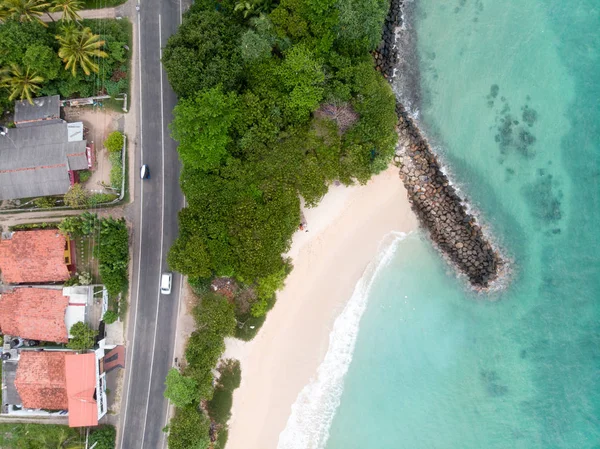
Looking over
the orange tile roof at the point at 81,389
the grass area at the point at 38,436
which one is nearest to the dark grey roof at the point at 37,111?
the orange tile roof at the point at 81,389

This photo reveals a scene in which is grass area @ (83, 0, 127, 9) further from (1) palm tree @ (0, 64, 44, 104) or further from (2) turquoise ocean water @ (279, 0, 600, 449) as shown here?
(2) turquoise ocean water @ (279, 0, 600, 449)

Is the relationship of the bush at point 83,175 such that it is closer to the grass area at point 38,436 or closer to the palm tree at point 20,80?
the palm tree at point 20,80

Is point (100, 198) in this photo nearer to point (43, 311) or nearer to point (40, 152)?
point (40, 152)

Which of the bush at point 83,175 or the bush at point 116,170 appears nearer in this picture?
the bush at point 116,170

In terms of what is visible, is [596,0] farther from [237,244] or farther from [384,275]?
[237,244]

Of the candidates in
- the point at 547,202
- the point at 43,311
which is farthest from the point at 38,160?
the point at 547,202

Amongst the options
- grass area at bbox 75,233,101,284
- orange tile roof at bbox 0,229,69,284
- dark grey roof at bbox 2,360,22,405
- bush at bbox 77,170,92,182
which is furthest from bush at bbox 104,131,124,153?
dark grey roof at bbox 2,360,22,405
